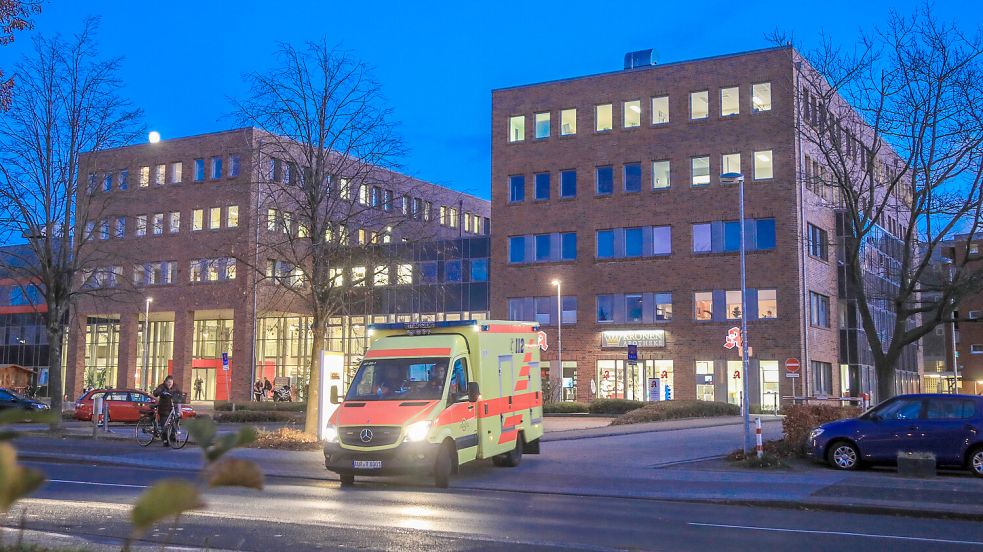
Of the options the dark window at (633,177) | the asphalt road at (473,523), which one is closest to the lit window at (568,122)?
the dark window at (633,177)

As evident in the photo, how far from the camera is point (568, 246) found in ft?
174

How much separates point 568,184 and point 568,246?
3584 mm

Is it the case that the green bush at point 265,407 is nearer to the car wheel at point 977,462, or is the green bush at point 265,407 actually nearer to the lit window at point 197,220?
the lit window at point 197,220

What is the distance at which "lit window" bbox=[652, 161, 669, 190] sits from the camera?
50.7 metres

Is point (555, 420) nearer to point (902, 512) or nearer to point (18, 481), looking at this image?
point (902, 512)

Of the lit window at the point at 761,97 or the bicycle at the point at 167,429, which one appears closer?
the bicycle at the point at 167,429

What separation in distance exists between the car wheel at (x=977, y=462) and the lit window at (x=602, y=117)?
36.8m

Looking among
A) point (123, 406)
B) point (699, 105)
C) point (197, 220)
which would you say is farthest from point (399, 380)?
point (197, 220)

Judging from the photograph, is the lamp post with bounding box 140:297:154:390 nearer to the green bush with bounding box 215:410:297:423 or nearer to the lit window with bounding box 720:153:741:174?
the green bush with bounding box 215:410:297:423

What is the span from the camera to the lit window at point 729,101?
162 ft

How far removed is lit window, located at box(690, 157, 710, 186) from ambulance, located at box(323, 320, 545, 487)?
33308 mm

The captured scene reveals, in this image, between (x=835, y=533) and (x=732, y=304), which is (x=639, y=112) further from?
(x=835, y=533)

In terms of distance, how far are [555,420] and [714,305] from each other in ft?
50.4

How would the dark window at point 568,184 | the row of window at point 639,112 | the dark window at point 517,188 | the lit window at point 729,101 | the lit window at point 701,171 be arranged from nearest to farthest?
the row of window at point 639,112 → the lit window at point 729,101 → the lit window at point 701,171 → the dark window at point 568,184 → the dark window at point 517,188
